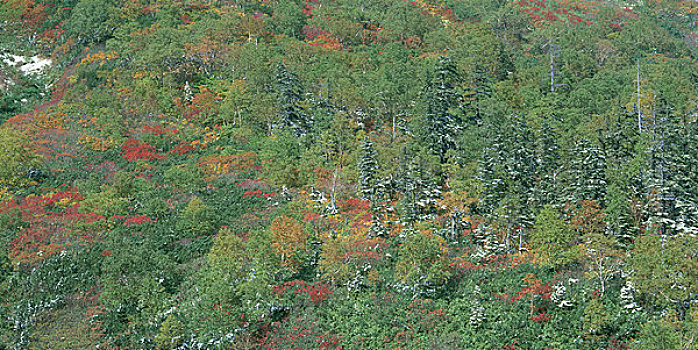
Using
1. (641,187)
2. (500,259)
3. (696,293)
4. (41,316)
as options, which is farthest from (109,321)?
(641,187)

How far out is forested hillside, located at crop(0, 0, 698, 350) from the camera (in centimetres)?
5022

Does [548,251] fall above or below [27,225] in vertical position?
above

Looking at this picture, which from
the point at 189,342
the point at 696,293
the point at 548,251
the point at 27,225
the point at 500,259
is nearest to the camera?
the point at 696,293

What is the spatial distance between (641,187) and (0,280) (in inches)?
2362

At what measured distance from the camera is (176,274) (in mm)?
59594

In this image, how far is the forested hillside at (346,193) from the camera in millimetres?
50219

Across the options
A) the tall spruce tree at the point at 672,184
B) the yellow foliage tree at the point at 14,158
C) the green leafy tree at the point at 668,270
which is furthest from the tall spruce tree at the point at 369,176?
the yellow foliage tree at the point at 14,158

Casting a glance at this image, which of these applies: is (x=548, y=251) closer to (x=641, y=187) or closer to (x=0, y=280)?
(x=641, y=187)

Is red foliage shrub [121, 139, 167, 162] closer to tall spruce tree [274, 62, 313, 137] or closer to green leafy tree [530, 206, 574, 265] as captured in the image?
tall spruce tree [274, 62, 313, 137]

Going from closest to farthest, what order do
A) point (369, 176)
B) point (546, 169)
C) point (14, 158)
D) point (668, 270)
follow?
1. point (668, 270)
2. point (546, 169)
3. point (369, 176)
4. point (14, 158)

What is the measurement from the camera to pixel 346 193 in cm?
7306

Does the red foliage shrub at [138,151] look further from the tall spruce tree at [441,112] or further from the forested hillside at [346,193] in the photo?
the tall spruce tree at [441,112]

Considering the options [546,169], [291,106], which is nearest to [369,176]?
[546,169]

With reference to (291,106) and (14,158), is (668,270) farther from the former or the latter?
(14,158)
